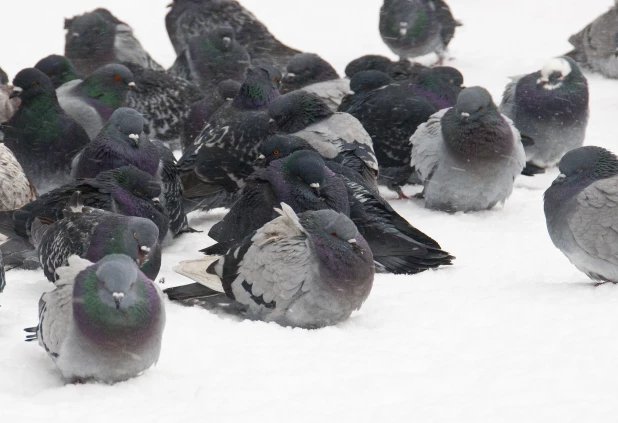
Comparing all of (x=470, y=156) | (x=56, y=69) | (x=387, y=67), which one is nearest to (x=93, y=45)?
(x=56, y=69)

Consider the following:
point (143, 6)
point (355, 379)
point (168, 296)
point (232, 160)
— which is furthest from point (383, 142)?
point (143, 6)

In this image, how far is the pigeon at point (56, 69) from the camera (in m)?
11.1

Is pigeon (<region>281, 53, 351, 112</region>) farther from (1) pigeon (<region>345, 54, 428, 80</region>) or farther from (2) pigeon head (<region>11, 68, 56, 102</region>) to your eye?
(2) pigeon head (<region>11, 68, 56, 102</region>)

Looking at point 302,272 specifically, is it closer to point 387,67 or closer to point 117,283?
point 117,283

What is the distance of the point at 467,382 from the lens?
16.3ft

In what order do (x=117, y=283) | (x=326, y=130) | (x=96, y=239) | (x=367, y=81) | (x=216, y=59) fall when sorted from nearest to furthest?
(x=117, y=283)
(x=96, y=239)
(x=326, y=130)
(x=367, y=81)
(x=216, y=59)

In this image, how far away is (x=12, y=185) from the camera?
8172mm

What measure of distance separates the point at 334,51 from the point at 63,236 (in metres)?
9.21

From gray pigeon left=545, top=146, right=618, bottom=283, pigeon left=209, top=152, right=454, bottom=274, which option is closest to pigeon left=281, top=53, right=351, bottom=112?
pigeon left=209, top=152, right=454, bottom=274

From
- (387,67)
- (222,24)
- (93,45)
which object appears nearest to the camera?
(387,67)

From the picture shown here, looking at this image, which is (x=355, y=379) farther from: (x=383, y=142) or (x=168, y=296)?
(x=383, y=142)

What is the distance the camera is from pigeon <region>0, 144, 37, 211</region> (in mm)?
8086

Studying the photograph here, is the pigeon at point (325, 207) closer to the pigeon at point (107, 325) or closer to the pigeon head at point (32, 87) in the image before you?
the pigeon at point (107, 325)

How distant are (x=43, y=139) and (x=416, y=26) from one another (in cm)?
590
